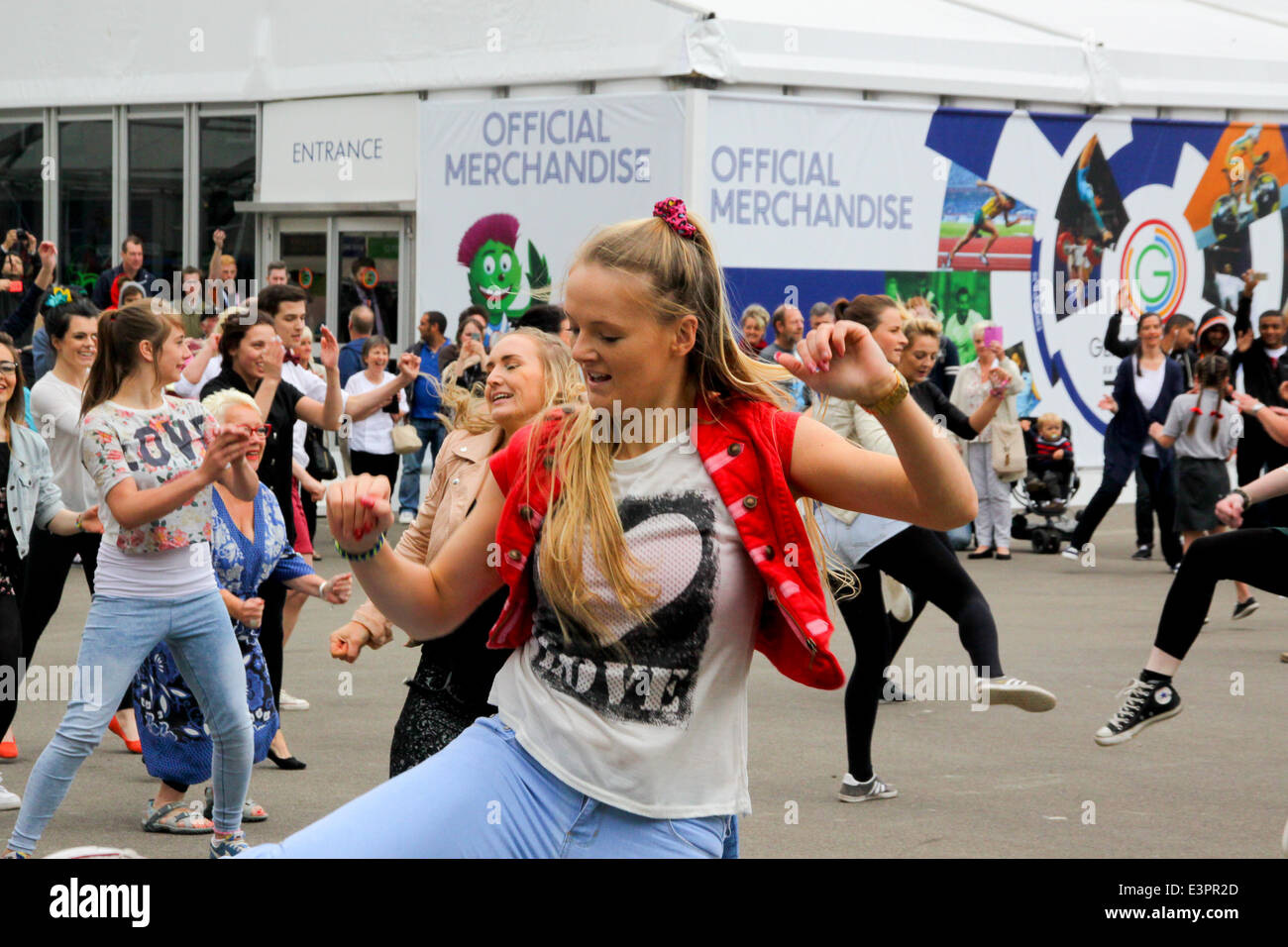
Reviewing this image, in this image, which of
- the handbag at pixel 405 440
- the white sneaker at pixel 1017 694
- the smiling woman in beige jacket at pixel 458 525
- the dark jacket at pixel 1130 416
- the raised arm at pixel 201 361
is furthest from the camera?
the handbag at pixel 405 440

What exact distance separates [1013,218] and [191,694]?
13798mm

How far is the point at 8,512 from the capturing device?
21.1 ft

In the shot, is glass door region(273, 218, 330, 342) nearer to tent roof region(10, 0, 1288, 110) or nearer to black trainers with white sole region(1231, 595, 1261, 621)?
tent roof region(10, 0, 1288, 110)

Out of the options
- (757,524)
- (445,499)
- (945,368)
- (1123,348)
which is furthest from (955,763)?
(1123,348)

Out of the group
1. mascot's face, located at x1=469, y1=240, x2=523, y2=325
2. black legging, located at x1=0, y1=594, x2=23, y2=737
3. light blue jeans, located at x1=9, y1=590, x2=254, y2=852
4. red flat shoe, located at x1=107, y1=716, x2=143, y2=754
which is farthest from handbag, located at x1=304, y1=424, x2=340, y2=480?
light blue jeans, located at x1=9, y1=590, x2=254, y2=852

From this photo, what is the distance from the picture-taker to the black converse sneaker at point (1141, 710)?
5.88 m

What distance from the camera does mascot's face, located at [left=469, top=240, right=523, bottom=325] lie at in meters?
16.8

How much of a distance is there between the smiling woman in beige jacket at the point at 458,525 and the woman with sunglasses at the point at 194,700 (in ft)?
6.17

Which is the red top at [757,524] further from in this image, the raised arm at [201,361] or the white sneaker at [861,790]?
the raised arm at [201,361]

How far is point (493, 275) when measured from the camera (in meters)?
17.0

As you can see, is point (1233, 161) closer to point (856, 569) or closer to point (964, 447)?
point (964, 447)

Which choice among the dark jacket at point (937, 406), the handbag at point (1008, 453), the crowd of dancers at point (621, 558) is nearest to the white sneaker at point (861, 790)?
the dark jacket at point (937, 406)

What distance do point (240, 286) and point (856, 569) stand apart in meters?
13.4

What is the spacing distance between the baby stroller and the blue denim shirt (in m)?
10.3
